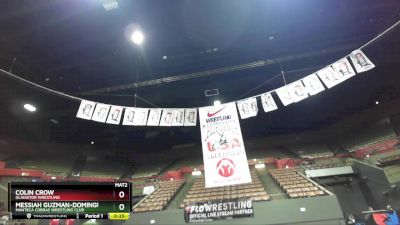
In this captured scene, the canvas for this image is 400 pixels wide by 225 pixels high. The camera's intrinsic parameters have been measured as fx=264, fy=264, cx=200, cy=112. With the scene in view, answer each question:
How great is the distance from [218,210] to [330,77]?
616cm

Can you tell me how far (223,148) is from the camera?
643 cm

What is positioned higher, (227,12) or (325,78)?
(227,12)

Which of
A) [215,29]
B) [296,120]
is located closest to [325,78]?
[215,29]

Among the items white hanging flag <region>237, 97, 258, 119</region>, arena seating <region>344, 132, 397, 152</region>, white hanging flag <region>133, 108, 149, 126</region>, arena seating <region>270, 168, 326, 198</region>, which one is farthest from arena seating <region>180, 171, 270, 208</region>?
arena seating <region>344, 132, 397, 152</region>

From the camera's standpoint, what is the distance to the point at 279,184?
42.4 feet

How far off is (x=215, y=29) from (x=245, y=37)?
118 centimetres

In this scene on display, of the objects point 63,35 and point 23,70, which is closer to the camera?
point 63,35

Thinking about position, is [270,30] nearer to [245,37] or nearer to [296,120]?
[245,37]

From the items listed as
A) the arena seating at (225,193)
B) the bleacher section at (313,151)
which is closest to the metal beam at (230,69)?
the arena seating at (225,193)

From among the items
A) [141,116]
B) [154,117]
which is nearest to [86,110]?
[141,116]

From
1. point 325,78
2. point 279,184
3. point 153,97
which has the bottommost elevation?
point 279,184

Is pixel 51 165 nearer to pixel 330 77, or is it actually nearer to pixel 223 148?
pixel 223 148

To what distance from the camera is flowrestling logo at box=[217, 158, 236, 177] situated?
612cm
